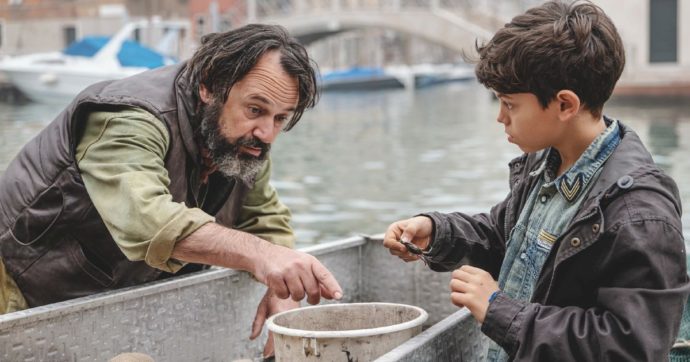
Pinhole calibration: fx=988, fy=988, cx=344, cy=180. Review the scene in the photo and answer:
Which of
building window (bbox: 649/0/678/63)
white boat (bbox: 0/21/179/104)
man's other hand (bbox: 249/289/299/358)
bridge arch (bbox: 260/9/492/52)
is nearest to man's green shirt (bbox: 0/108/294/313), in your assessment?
man's other hand (bbox: 249/289/299/358)

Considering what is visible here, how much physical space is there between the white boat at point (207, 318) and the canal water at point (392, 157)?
4.59m

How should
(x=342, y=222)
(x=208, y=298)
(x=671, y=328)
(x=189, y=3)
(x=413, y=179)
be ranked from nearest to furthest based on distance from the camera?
(x=671, y=328), (x=208, y=298), (x=342, y=222), (x=413, y=179), (x=189, y=3)

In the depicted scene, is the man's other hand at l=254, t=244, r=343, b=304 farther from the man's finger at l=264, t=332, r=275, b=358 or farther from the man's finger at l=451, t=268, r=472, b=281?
the man's finger at l=264, t=332, r=275, b=358

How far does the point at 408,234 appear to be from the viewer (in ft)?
8.04

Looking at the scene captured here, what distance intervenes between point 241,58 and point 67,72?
2211 centimetres

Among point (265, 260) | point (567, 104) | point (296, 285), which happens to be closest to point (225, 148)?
point (265, 260)

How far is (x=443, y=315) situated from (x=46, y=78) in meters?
21.7

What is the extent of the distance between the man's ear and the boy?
0.89 metres

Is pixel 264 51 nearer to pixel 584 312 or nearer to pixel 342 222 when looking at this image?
pixel 584 312

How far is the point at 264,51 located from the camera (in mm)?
2799

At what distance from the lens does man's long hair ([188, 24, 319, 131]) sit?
278 cm

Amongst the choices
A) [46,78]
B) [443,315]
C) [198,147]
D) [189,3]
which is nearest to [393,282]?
A: [443,315]

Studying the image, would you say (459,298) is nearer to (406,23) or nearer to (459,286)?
(459,286)

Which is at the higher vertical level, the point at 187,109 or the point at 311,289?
the point at 187,109
